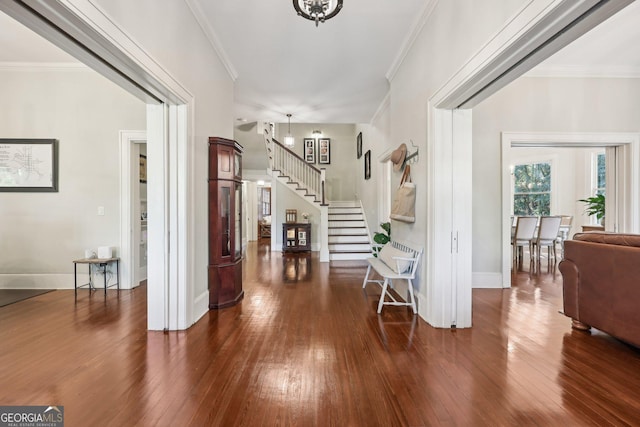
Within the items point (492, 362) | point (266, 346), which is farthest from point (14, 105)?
point (492, 362)

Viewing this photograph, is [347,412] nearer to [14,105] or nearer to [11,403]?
[11,403]

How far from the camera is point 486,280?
4.33 metres

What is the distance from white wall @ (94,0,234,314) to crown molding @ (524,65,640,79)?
182 inches

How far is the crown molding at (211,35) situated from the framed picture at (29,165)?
2.76 meters

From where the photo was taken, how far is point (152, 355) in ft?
7.37

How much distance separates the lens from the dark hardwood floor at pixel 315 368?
1.59 metres

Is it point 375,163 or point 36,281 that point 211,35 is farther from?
point 375,163

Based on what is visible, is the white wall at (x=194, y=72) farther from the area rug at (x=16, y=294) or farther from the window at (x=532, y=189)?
the window at (x=532, y=189)

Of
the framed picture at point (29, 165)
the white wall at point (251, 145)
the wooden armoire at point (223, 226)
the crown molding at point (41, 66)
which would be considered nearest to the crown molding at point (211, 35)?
the wooden armoire at point (223, 226)

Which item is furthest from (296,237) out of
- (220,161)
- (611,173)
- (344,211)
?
(611,173)

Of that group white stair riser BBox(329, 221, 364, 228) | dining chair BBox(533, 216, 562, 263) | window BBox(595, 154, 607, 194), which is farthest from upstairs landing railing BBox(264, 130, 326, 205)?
window BBox(595, 154, 607, 194)

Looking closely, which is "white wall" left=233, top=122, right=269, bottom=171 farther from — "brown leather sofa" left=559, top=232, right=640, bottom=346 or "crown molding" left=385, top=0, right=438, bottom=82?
"brown leather sofa" left=559, top=232, right=640, bottom=346

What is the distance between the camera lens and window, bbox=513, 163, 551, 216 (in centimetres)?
791

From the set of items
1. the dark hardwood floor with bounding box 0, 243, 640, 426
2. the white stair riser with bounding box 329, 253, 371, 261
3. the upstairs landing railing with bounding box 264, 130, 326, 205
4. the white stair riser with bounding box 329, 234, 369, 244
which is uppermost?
the upstairs landing railing with bounding box 264, 130, 326, 205
